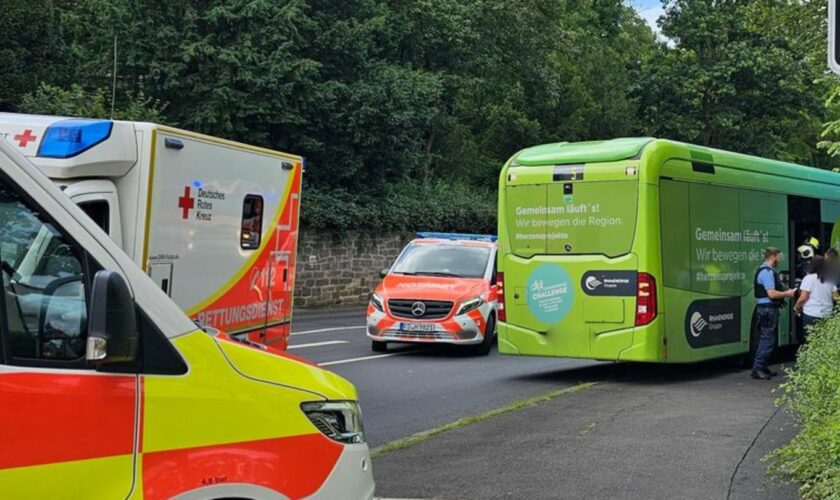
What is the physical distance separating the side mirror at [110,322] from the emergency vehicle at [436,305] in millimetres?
12787

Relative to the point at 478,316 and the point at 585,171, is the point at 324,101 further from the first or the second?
the point at 585,171

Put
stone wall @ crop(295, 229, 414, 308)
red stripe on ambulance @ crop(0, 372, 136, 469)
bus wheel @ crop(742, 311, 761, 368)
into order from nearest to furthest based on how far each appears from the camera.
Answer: red stripe on ambulance @ crop(0, 372, 136, 469), bus wheel @ crop(742, 311, 761, 368), stone wall @ crop(295, 229, 414, 308)

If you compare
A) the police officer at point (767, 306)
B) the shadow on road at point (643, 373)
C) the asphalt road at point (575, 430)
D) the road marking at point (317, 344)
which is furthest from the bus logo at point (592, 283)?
the road marking at point (317, 344)

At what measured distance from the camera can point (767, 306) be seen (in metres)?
12.9

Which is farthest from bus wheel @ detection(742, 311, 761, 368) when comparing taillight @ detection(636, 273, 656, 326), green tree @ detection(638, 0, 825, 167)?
green tree @ detection(638, 0, 825, 167)

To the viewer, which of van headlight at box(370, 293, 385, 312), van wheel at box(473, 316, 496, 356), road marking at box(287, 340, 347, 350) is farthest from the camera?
road marking at box(287, 340, 347, 350)

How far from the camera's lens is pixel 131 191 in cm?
776

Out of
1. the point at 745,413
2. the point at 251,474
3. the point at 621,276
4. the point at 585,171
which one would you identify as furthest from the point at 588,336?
the point at 251,474

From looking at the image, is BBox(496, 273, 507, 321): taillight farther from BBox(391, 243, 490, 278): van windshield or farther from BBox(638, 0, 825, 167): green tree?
BBox(638, 0, 825, 167): green tree

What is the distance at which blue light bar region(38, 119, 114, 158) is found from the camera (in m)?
7.34

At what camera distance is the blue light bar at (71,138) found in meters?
7.34

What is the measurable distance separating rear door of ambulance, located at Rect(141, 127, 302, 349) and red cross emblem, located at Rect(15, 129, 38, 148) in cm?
90

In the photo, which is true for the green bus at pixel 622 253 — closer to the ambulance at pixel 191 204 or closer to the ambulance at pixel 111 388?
the ambulance at pixel 191 204

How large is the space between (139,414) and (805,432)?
4576 millimetres
